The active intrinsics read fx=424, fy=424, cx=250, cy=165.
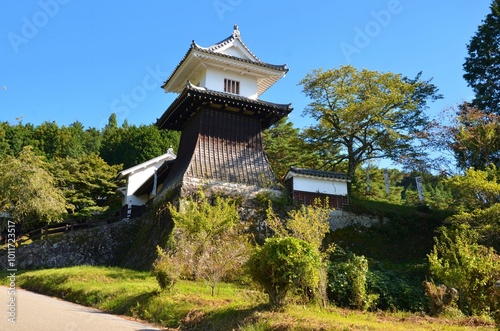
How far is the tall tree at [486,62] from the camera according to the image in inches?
991

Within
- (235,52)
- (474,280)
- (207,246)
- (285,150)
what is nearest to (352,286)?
(474,280)

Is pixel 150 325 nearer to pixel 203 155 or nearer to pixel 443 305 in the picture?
pixel 443 305

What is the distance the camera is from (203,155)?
1888 cm

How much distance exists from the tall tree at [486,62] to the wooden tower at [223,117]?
12.9 metres

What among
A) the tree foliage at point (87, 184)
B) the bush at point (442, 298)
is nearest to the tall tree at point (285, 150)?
the tree foliage at point (87, 184)

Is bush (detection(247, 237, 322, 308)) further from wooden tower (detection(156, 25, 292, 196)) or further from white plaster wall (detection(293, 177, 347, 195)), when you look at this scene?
white plaster wall (detection(293, 177, 347, 195))

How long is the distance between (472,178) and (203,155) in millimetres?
10649

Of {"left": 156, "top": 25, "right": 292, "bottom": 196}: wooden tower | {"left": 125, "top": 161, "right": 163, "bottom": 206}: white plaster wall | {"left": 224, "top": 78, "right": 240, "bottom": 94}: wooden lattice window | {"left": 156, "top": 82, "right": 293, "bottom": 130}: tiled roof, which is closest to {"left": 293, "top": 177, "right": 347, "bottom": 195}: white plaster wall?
{"left": 156, "top": 25, "right": 292, "bottom": 196}: wooden tower

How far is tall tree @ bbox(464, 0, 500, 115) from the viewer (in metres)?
25.2

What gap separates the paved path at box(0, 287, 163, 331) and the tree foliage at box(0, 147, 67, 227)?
1262cm

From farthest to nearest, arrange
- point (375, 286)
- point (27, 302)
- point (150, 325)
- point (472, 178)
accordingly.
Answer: point (472, 178)
point (375, 286)
point (27, 302)
point (150, 325)

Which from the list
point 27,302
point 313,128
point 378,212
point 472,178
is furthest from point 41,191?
point 472,178

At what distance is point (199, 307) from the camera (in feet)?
29.8

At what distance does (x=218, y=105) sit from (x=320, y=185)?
6.06m
